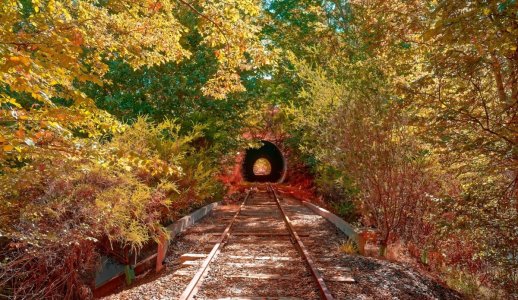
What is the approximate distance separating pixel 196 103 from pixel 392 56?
10.1m

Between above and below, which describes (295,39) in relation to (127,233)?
above

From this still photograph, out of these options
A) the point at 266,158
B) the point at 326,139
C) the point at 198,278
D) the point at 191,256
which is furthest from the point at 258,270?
the point at 266,158

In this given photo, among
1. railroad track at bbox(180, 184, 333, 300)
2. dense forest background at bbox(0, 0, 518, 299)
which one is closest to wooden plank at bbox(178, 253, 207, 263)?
railroad track at bbox(180, 184, 333, 300)

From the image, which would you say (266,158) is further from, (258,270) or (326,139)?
(258,270)

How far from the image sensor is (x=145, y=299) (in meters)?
5.50

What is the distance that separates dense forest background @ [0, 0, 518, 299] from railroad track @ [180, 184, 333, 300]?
5.22 ft

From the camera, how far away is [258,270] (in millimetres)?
6910

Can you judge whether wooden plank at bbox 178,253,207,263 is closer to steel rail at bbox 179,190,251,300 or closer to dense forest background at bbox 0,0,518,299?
steel rail at bbox 179,190,251,300

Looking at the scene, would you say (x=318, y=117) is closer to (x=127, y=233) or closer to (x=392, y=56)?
(x=392, y=56)

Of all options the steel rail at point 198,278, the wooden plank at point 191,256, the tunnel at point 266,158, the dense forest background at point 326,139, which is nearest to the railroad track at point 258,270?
the steel rail at point 198,278

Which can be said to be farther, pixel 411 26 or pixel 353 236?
pixel 353 236

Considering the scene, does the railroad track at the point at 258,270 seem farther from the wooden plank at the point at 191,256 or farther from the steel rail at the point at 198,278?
the wooden plank at the point at 191,256

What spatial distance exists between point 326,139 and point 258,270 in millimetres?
4190

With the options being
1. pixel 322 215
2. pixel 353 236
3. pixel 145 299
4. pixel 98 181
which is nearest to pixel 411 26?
pixel 353 236
